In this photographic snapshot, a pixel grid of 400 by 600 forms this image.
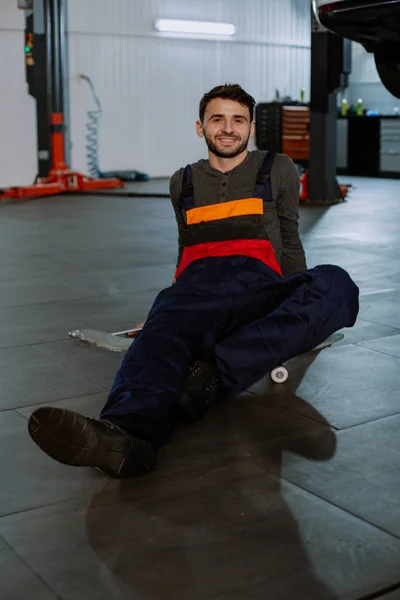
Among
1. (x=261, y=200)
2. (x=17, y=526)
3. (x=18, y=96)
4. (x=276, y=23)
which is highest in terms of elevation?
(x=276, y=23)

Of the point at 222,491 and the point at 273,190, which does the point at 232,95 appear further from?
Result: the point at 222,491

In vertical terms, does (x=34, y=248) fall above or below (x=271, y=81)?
below

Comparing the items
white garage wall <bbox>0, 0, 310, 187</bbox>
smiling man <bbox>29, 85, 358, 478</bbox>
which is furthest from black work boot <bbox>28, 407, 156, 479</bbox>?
white garage wall <bbox>0, 0, 310, 187</bbox>

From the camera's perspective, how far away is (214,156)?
2.87 m

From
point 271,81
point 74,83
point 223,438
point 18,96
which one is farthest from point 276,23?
point 223,438

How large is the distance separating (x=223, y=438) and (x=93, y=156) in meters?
11.1

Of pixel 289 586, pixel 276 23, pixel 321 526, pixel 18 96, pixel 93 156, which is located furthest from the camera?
pixel 276 23

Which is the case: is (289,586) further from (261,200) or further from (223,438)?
(261,200)

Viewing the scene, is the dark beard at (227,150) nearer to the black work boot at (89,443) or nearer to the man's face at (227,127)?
the man's face at (227,127)

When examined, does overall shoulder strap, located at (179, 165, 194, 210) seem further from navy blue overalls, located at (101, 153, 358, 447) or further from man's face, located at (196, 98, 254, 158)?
man's face, located at (196, 98, 254, 158)

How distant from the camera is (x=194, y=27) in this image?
13.7 metres

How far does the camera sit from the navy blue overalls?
2.37 metres

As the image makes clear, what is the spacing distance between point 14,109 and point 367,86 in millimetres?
6047

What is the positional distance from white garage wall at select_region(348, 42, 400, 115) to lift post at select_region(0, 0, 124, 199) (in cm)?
528
